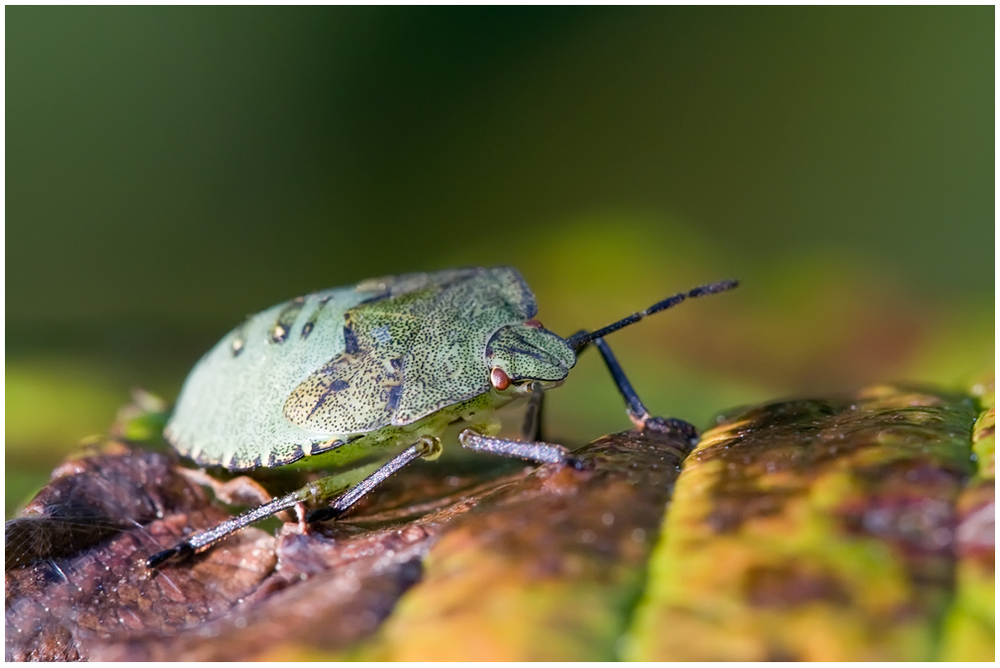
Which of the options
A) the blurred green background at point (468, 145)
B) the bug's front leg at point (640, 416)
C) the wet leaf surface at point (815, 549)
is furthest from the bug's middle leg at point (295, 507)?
the blurred green background at point (468, 145)

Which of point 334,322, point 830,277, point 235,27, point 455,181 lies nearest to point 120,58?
point 235,27

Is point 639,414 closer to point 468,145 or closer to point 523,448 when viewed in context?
point 523,448

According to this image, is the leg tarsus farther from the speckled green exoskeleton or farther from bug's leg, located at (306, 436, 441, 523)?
bug's leg, located at (306, 436, 441, 523)

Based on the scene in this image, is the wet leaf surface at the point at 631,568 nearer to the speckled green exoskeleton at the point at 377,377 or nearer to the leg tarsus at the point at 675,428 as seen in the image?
the leg tarsus at the point at 675,428

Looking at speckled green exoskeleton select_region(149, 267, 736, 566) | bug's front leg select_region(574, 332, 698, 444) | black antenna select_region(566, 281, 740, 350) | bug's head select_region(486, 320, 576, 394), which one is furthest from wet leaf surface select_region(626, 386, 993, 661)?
black antenna select_region(566, 281, 740, 350)

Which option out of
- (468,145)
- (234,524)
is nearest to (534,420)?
A: (234,524)

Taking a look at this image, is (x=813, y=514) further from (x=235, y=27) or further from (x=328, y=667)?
(x=235, y=27)

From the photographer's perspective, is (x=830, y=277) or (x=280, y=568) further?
(x=830, y=277)
